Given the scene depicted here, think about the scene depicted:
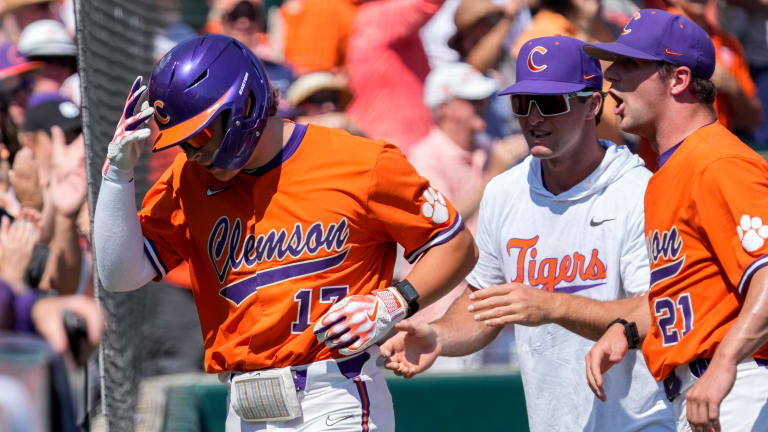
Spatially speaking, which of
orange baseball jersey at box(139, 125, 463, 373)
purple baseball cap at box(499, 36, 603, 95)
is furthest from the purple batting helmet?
purple baseball cap at box(499, 36, 603, 95)

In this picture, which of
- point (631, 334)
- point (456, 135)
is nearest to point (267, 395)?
point (631, 334)

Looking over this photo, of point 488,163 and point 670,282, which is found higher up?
point 670,282

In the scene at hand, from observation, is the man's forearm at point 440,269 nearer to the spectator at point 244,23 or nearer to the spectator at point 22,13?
the spectator at point 22,13

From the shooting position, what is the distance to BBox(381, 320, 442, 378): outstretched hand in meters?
4.51

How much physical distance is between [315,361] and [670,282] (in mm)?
1279

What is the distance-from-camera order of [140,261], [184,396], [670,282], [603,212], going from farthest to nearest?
[184,396] < [603,212] < [140,261] < [670,282]

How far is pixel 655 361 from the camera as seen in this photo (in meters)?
4.31

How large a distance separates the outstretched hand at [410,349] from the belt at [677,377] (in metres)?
0.87

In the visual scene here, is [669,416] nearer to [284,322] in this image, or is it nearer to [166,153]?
[284,322]

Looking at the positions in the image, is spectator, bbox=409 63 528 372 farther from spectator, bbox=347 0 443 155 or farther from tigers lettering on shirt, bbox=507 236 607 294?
tigers lettering on shirt, bbox=507 236 607 294

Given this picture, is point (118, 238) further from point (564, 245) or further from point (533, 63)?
point (533, 63)

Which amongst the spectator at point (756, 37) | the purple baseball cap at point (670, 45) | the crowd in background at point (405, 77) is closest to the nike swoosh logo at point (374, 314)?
the purple baseball cap at point (670, 45)

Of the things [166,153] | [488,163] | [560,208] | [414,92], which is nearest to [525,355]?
[560,208]

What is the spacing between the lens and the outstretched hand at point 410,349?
4.51 m
